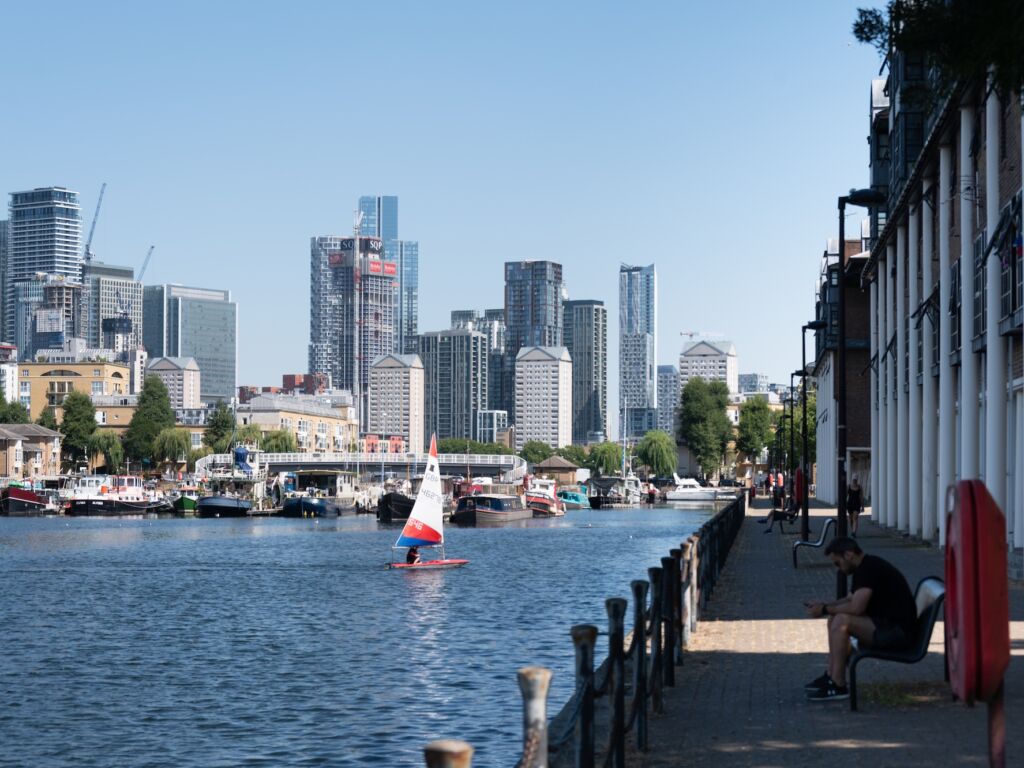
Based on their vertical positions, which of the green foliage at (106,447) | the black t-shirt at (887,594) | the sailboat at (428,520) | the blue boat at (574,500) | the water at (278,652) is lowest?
the blue boat at (574,500)

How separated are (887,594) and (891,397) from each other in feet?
135

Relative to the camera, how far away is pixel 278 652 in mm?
30797

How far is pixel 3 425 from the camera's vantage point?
187 m

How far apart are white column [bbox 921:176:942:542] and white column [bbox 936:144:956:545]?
3.04 metres

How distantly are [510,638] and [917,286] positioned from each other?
71.0 ft

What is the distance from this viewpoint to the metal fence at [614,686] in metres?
7.53

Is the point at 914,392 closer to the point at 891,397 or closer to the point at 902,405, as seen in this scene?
the point at 902,405

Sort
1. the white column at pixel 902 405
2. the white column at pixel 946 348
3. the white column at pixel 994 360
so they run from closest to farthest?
the white column at pixel 994 360 → the white column at pixel 946 348 → the white column at pixel 902 405

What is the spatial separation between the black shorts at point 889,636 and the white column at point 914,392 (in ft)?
106

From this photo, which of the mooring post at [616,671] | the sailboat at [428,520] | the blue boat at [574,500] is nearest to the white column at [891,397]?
the sailboat at [428,520]

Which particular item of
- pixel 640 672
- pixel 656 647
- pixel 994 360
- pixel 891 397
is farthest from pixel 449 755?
pixel 891 397

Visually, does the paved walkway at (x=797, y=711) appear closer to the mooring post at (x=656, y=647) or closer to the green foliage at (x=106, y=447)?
the mooring post at (x=656, y=647)

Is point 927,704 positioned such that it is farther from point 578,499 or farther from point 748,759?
point 578,499

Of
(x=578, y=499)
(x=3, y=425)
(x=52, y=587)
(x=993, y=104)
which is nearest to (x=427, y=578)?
(x=52, y=587)
